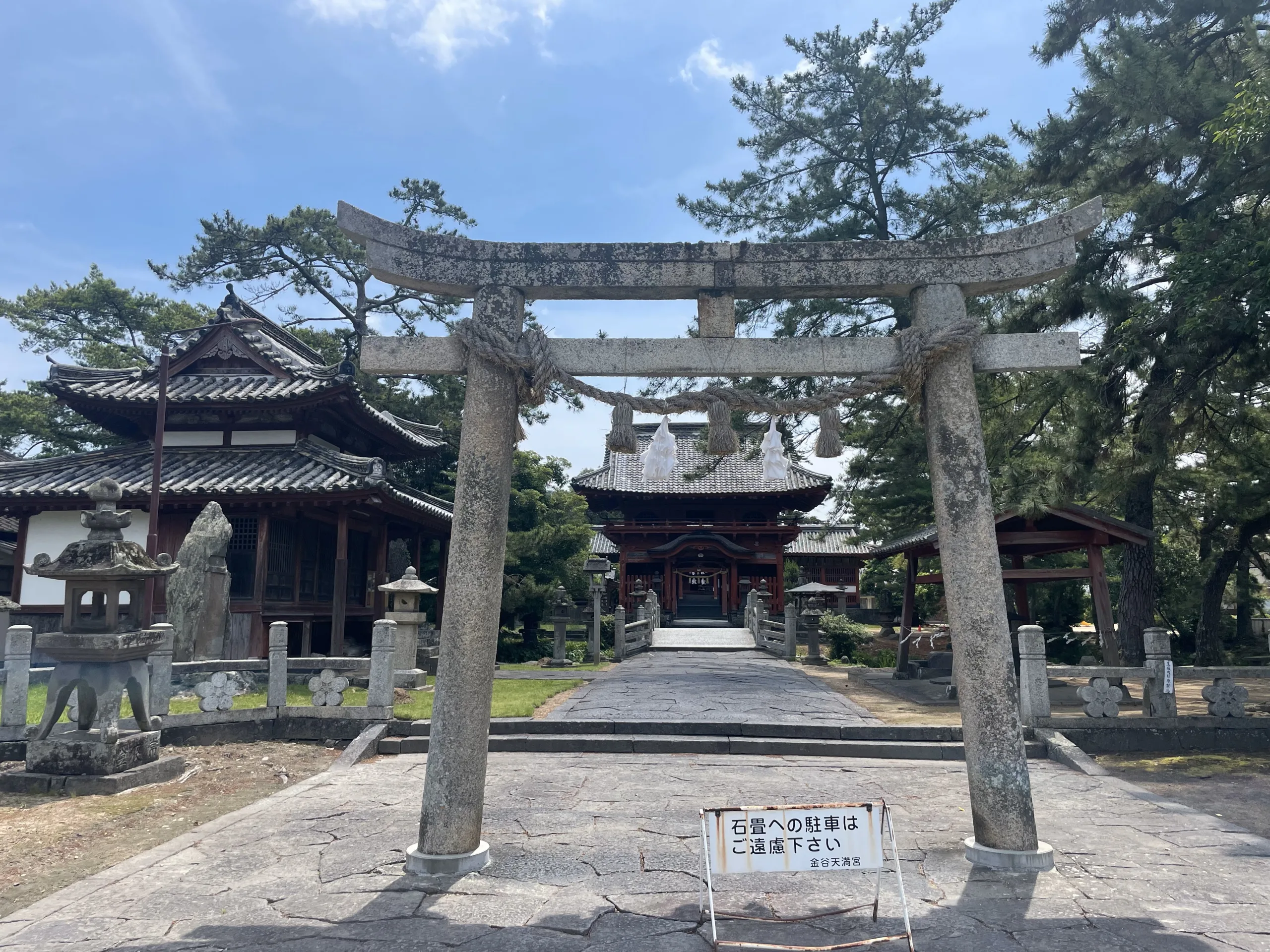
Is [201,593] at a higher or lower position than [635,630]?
higher

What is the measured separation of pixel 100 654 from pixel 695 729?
6.31 m

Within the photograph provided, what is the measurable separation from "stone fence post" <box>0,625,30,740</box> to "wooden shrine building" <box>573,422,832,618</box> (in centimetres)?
2239

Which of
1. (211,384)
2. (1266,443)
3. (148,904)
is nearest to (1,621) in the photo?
(211,384)

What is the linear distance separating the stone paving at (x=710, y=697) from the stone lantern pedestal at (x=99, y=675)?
14.6ft

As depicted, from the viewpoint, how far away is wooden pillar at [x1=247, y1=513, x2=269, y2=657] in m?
15.0

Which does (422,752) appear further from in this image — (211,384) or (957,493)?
(211,384)

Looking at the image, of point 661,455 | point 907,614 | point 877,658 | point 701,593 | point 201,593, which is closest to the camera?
point 661,455

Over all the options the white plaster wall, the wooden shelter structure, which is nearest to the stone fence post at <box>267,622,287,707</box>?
the white plaster wall

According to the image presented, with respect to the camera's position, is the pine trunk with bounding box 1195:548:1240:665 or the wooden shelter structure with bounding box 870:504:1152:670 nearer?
the wooden shelter structure with bounding box 870:504:1152:670

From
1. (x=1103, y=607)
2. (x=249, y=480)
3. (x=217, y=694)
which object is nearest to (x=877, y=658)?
(x=1103, y=607)

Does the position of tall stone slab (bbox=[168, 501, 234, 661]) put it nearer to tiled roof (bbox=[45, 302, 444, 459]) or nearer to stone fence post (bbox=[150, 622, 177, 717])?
stone fence post (bbox=[150, 622, 177, 717])

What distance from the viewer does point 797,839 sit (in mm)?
3707

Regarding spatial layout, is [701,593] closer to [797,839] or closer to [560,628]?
[560,628]

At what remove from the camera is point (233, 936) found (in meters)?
3.71
